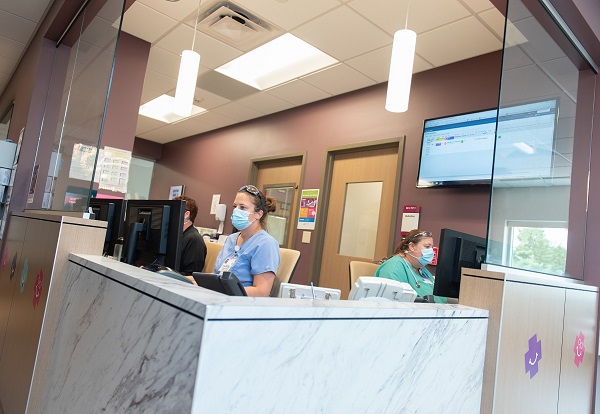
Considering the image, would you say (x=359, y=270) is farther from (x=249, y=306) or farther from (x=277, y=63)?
(x=277, y=63)

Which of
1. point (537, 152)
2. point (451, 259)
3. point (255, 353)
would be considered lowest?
point (255, 353)

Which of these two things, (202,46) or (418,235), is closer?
(418,235)

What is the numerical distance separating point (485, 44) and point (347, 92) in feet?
4.51

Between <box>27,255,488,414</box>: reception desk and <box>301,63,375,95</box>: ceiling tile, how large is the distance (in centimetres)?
277

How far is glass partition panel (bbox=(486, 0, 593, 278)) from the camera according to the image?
1565mm

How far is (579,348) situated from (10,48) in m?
4.90

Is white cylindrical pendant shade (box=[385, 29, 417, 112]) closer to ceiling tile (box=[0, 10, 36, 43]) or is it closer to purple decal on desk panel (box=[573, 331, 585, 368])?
purple decal on desk panel (box=[573, 331, 585, 368])

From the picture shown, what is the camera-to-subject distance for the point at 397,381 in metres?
1.02

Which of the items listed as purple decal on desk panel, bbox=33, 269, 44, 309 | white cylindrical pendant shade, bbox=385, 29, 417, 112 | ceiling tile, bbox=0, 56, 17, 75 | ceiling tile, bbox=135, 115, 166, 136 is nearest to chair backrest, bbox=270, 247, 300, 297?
white cylindrical pendant shade, bbox=385, 29, 417, 112

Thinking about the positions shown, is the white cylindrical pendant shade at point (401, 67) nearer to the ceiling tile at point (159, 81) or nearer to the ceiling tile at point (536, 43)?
the ceiling tile at point (536, 43)

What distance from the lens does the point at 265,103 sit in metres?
4.67

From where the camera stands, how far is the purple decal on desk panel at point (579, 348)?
1889 mm

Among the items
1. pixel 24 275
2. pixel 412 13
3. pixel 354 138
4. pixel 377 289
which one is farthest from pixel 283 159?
pixel 377 289

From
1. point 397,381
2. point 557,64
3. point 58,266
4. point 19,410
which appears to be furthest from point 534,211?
point 19,410
